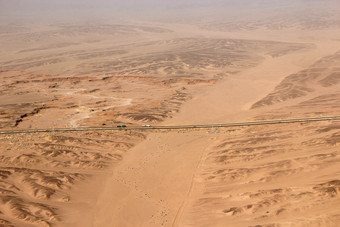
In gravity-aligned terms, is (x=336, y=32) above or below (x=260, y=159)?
above

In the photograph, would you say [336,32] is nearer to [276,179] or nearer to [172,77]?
[172,77]

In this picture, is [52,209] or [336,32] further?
[336,32]

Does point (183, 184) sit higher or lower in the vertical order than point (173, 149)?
lower

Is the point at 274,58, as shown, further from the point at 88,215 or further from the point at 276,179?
the point at 88,215

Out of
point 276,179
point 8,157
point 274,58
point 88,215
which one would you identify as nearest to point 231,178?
point 276,179

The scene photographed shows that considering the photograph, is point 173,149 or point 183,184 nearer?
point 183,184

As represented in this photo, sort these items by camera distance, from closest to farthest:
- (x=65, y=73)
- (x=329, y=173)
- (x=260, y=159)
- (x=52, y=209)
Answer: (x=52, y=209), (x=329, y=173), (x=260, y=159), (x=65, y=73)

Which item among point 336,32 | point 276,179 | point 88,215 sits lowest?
point 88,215

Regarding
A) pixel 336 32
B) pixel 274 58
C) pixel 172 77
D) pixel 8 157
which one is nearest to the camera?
pixel 8 157
